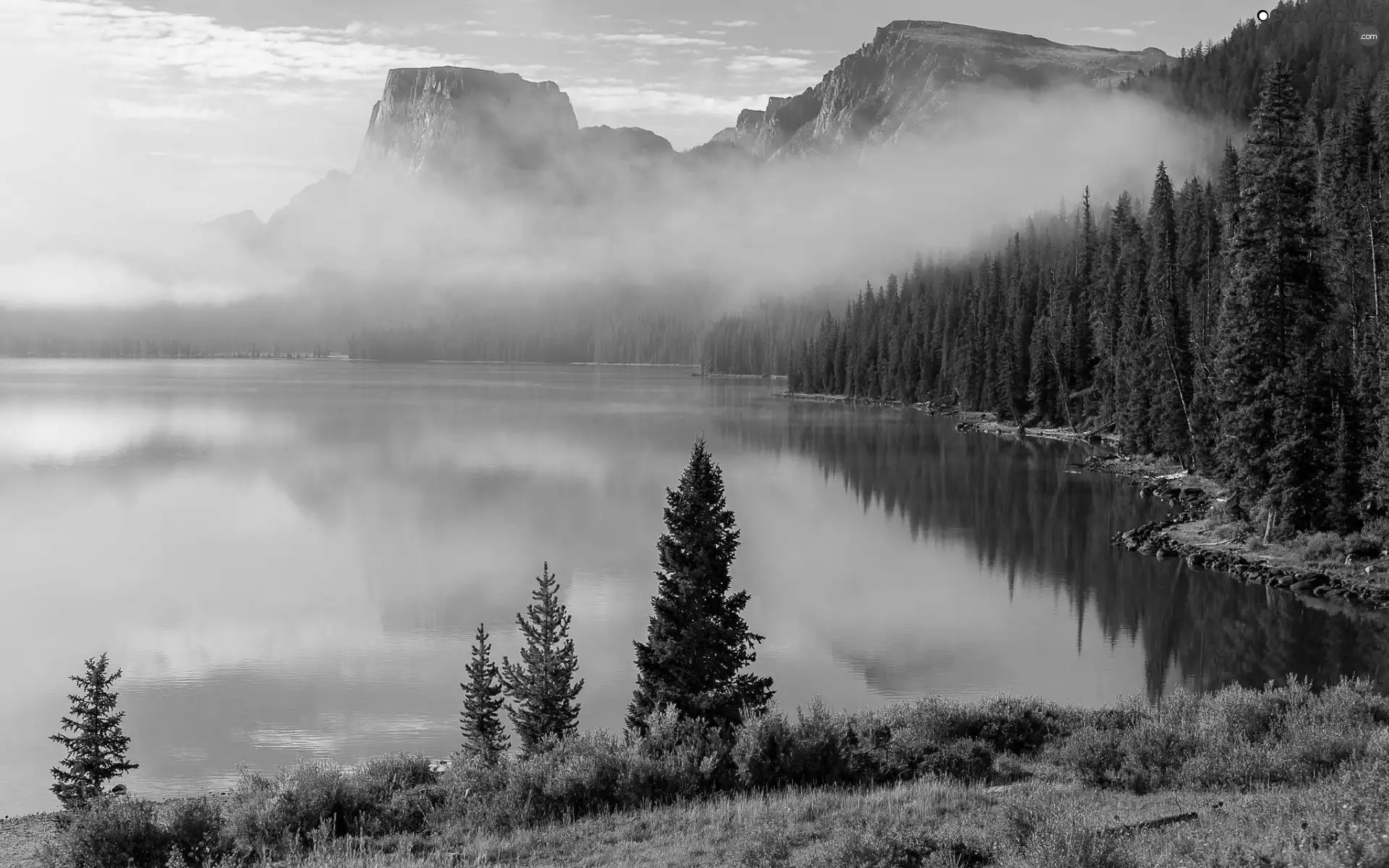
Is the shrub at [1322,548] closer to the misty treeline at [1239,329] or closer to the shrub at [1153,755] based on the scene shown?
the misty treeline at [1239,329]

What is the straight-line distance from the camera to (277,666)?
34031 millimetres

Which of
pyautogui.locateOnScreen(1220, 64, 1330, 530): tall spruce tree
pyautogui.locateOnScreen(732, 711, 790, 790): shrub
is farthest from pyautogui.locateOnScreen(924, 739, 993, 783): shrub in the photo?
pyautogui.locateOnScreen(1220, 64, 1330, 530): tall spruce tree

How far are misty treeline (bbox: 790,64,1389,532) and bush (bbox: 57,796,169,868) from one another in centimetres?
4349

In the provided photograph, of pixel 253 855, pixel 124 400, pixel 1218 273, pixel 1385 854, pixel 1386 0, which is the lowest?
pixel 124 400

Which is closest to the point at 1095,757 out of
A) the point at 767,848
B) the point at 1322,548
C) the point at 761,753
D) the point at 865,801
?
the point at 865,801

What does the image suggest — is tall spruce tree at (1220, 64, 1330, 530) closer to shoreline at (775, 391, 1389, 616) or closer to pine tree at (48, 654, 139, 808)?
shoreline at (775, 391, 1389, 616)

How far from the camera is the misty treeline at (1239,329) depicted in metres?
44.6

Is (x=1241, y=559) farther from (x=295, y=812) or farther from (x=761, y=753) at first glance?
(x=295, y=812)

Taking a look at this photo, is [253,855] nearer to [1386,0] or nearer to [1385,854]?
[1385,854]

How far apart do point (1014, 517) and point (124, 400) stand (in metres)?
148

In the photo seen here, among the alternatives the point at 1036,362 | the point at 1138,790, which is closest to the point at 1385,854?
the point at 1138,790

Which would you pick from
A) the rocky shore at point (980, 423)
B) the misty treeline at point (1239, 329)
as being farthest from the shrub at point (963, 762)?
the rocky shore at point (980, 423)

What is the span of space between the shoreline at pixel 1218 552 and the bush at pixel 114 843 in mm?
38933

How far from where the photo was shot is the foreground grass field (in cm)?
1066
